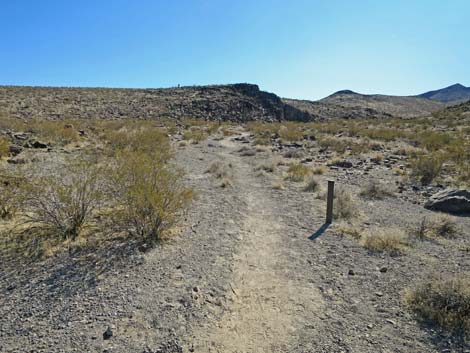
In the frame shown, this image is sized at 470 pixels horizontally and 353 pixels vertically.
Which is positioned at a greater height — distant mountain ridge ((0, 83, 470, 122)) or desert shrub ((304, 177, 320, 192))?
distant mountain ridge ((0, 83, 470, 122))

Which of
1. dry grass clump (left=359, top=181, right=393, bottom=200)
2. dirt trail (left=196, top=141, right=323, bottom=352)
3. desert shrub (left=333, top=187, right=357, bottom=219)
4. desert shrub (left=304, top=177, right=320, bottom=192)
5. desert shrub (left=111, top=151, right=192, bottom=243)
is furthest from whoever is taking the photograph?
desert shrub (left=304, top=177, right=320, bottom=192)

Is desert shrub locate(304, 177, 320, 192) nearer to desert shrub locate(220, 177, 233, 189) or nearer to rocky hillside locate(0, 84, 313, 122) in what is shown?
desert shrub locate(220, 177, 233, 189)

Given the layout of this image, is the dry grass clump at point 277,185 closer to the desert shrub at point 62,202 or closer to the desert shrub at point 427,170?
the desert shrub at point 427,170

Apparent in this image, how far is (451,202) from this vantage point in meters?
8.52

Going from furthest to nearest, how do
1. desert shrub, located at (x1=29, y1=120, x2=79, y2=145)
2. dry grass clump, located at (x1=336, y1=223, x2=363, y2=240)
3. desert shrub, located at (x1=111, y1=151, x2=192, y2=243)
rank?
desert shrub, located at (x1=29, y1=120, x2=79, y2=145) < dry grass clump, located at (x1=336, y1=223, x2=363, y2=240) < desert shrub, located at (x1=111, y1=151, x2=192, y2=243)

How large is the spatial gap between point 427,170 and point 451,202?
4.16 m

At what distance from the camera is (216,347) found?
3.46 m

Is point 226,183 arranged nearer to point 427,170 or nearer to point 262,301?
point 262,301

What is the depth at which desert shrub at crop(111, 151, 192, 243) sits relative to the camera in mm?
5613

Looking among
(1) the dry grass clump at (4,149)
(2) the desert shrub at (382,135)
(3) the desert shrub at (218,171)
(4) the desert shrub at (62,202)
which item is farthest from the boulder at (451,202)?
(2) the desert shrub at (382,135)

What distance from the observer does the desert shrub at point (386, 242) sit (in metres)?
5.86

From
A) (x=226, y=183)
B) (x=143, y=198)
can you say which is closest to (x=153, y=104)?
(x=226, y=183)

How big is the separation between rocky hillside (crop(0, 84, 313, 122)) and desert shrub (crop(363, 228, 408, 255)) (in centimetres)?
3039

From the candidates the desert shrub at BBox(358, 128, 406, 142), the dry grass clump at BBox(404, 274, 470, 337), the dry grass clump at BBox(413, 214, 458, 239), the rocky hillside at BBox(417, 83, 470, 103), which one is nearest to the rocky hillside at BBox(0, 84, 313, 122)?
the desert shrub at BBox(358, 128, 406, 142)
